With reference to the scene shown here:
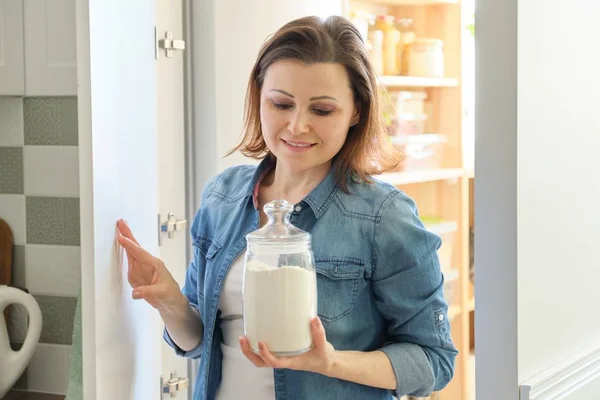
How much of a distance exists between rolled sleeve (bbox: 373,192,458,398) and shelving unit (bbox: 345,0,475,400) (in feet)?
7.00

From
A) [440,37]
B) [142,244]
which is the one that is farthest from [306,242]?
[440,37]

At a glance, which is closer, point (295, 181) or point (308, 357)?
point (308, 357)

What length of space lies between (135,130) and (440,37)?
7.75ft

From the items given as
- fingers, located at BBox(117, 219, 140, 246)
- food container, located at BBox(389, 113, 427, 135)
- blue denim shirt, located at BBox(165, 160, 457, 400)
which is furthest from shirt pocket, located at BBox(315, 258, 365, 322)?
food container, located at BBox(389, 113, 427, 135)

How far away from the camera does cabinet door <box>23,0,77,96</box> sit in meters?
2.06

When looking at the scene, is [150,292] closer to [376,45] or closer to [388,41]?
[376,45]

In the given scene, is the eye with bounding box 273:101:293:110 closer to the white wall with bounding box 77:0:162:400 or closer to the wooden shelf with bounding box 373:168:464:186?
the white wall with bounding box 77:0:162:400

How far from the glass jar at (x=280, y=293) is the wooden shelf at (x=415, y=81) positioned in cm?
201

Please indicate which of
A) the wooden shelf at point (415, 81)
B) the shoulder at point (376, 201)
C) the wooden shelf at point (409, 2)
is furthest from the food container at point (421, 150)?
the shoulder at point (376, 201)


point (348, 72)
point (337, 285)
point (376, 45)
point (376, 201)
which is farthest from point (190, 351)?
point (376, 45)

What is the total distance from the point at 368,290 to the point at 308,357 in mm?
214
